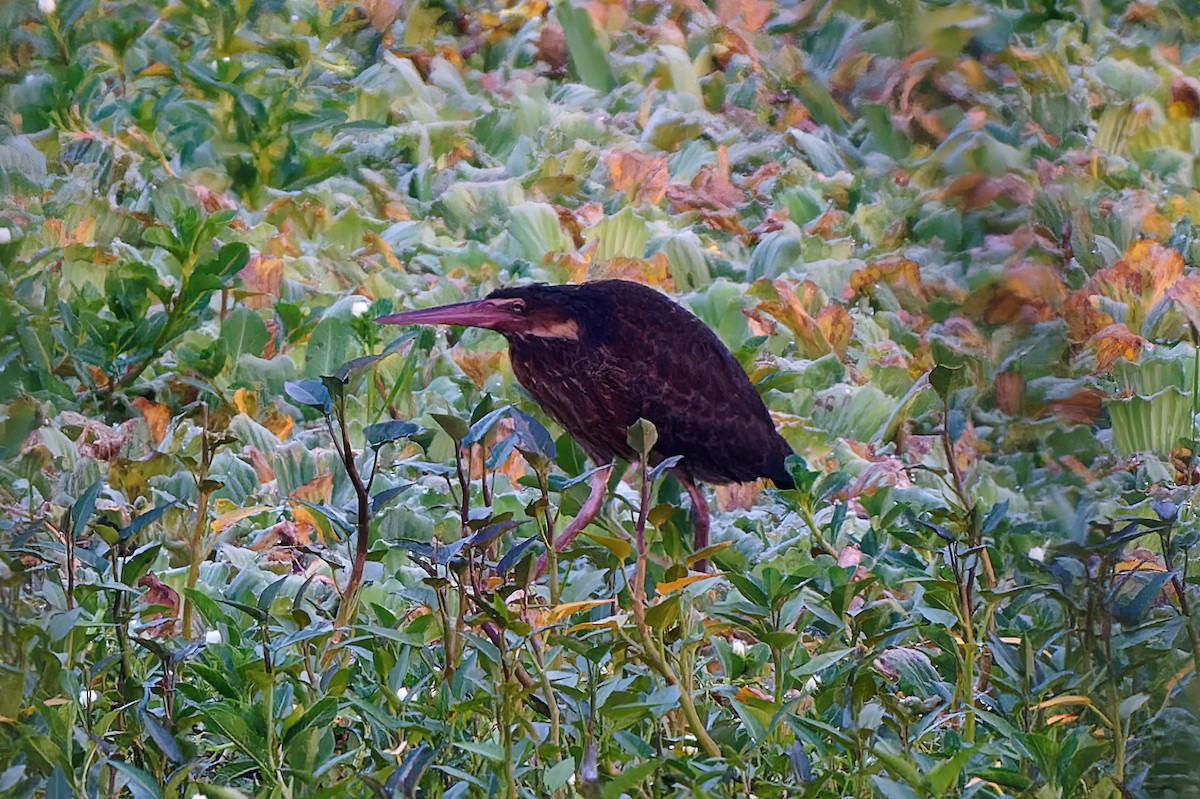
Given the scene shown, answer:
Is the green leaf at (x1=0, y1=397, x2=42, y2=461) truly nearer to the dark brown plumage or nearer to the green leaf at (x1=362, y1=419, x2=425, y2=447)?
the green leaf at (x1=362, y1=419, x2=425, y2=447)

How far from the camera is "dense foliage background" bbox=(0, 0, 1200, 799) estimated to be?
802 mm

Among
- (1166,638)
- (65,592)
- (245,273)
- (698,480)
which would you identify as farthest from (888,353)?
(65,592)

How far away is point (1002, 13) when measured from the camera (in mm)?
867

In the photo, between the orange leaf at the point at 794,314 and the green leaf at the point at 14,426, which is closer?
the green leaf at the point at 14,426

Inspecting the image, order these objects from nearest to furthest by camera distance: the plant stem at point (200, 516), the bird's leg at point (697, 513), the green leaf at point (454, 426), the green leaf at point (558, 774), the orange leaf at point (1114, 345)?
the green leaf at point (558, 774)
the green leaf at point (454, 426)
the plant stem at point (200, 516)
the orange leaf at point (1114, 345)
the bird's leg at point (697, 513)

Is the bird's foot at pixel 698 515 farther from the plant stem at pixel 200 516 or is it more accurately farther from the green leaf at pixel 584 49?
the green leaf at pixel 584 49

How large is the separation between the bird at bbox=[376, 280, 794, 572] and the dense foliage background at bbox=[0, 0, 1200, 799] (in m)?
0.05

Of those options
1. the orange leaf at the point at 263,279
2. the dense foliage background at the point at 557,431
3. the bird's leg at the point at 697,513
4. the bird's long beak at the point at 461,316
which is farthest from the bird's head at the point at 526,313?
the orange leaf at the point at 263,279

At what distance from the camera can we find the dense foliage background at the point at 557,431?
80 centimetres

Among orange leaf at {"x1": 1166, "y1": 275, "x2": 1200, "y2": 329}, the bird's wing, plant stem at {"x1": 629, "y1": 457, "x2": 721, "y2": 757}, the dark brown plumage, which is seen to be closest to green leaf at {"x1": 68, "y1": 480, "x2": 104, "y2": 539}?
plant stem at {"x1": 629, "y1": 457, "x2": 721, "y2": 757}

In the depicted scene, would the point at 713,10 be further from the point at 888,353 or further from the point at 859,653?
the point at 859,653

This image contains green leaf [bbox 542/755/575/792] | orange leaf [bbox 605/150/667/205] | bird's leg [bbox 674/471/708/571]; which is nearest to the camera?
green leaf [bbox 542/755/575/792]

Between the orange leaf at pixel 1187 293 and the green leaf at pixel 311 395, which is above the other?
the green leaf at pixel 311 395

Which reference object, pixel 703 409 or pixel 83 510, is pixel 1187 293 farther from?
pixel 83 510
